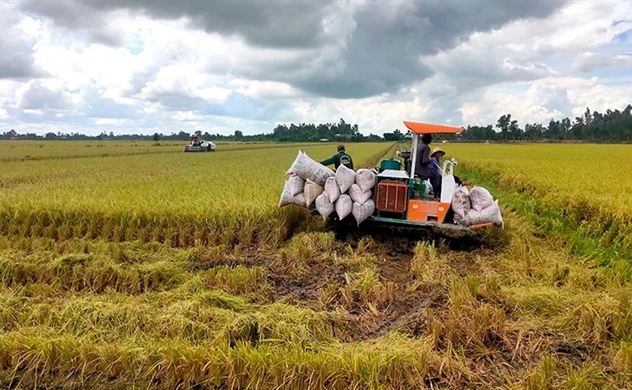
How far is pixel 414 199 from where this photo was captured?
24.9 ft

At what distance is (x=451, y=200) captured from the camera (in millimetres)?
7414

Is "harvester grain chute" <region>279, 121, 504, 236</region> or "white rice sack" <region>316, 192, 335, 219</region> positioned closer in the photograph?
"harvester grain chute" <region>279, 121, 504, 236</region>

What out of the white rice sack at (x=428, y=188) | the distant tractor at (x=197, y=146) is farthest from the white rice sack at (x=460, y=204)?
the distant tractor at (x=197, y=146)

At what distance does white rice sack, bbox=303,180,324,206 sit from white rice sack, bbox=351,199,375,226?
0.71m

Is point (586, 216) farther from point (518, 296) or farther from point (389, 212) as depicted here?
point (518, 296)

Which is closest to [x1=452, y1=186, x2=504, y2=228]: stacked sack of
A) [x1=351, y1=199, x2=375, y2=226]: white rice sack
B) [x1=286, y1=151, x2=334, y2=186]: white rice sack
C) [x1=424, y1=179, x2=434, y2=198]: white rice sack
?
[x1=424, y1=179, x2=434, y2=198]: white rice sack

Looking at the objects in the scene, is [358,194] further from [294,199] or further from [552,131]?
[552,131]

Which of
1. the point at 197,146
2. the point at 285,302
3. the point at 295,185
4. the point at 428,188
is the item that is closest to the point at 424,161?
the point at 428,188

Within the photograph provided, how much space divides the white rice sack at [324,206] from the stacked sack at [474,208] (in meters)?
1.95

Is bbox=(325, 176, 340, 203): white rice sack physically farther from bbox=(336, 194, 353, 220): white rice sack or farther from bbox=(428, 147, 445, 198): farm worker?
bbox=(428, 147, 445, 198): farm worker

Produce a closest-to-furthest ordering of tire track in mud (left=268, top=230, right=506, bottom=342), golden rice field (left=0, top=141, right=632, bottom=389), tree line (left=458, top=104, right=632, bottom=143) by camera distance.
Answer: golden rice field (left=0, top=141, right=632, bottom=389) < tire track in mud (left=268, top=230, right=506, bottom=342) < tree line (left=458, top=104, right=632, bottom=143)

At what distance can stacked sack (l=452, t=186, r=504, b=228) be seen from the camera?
7.25 m

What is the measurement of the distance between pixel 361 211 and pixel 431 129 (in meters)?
1.73

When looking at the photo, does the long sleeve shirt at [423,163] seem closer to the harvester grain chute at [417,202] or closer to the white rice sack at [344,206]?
the harvester grain chute at [417,202]
